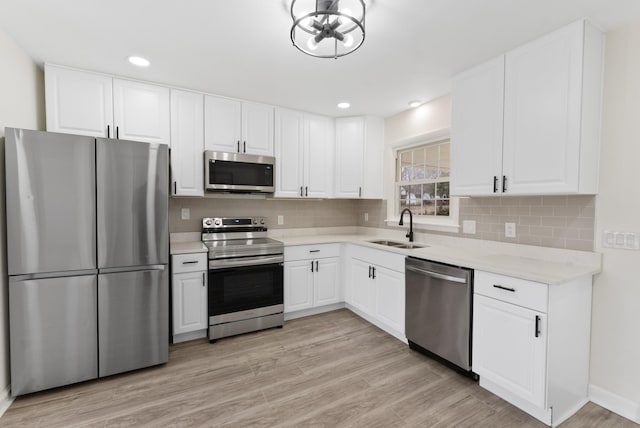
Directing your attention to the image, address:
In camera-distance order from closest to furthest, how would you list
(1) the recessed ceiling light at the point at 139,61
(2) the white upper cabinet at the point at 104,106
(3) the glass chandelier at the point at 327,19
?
(3) the glass chandelier at the point at 327,19 → (1) the recessed ceiling light at the point at 139,61 → (2) the white upper cabinet at the point at 104,106

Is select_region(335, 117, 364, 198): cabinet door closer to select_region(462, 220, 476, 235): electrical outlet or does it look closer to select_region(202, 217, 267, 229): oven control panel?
select_region(202, 217, 267, 229): oven control panel

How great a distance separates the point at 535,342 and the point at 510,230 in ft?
3.23

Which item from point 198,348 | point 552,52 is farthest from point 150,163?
point 552,52

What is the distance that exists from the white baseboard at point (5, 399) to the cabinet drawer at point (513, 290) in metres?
3.16

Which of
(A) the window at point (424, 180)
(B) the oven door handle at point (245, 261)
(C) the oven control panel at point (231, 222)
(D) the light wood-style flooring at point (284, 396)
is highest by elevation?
(A) the window at point (424, 180)

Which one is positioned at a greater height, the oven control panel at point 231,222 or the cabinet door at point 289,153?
the cabinet door at point 289,153

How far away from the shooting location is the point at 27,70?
2.23 meters

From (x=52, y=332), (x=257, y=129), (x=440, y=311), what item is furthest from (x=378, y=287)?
(x=52, y=332)

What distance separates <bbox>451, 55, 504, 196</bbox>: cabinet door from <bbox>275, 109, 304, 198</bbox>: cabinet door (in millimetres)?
1729

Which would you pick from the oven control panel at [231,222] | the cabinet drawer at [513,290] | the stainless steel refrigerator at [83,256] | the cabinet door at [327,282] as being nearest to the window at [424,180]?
the cabinet door at [327,282]

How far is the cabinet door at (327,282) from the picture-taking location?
133 inches

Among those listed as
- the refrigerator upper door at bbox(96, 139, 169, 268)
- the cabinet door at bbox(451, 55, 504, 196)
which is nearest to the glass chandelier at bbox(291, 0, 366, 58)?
the cabinet door at bbox(451, 55, 504, 196)

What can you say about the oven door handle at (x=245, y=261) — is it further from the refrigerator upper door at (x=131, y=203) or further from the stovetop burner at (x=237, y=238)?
the refrigerator upper door at (x=131, y=203)

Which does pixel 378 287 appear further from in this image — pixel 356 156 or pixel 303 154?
pixel 303 154
